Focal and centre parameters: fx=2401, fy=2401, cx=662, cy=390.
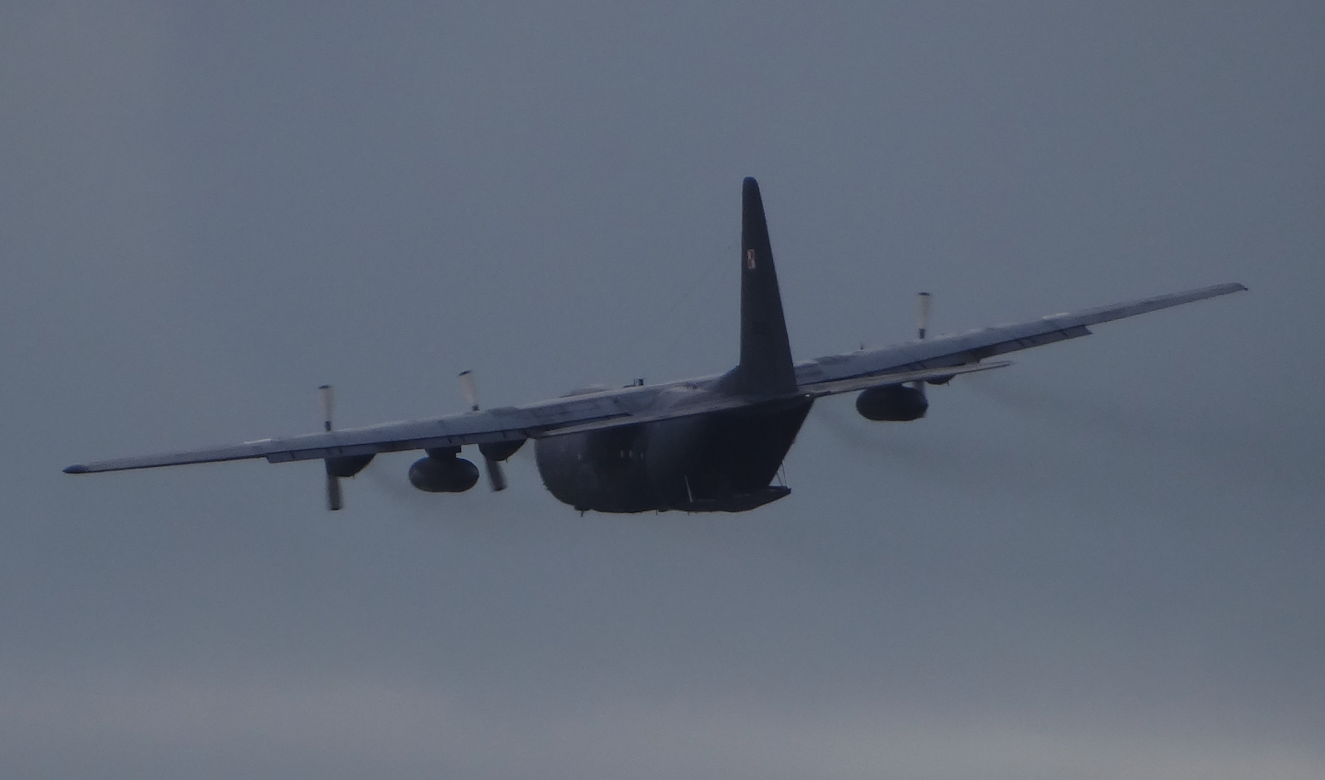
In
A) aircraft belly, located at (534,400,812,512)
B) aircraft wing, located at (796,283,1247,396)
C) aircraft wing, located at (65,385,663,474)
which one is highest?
aircraft wing, located at (796,283,1247,396)

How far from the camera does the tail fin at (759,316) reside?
162 ft

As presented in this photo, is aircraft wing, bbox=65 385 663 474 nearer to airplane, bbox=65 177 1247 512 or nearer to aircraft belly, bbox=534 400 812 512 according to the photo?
airplane, bbox=65 177 1247 512

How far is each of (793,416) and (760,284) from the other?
2.86 meters

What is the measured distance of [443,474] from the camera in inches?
2039

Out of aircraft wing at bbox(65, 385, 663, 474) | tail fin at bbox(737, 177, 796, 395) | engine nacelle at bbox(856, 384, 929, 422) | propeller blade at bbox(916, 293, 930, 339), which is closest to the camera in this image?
tail fin at bbox(737, 177, 796, 395)

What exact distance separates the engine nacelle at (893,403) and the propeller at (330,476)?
11.9 meters

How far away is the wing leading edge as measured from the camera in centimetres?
5019

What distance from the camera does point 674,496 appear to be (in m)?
51.1

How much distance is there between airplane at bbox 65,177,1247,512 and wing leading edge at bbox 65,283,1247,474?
0.13 ft

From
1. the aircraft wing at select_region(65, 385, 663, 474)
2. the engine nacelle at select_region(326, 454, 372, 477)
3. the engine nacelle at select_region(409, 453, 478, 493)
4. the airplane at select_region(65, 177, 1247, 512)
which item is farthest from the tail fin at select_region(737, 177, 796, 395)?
the engine nacelle at select_region(326, 454, 372, 477)

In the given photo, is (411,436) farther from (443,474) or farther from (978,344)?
(978,344)

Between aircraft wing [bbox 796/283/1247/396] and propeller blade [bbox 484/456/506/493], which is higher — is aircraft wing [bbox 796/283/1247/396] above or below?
above

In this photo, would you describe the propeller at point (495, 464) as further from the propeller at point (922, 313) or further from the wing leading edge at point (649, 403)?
the propeller at point (922, 313)

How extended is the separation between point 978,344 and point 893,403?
9.81 ft
